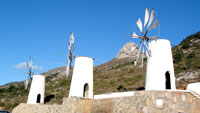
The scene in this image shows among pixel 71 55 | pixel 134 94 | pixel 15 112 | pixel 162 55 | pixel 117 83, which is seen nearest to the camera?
pixel 134 94

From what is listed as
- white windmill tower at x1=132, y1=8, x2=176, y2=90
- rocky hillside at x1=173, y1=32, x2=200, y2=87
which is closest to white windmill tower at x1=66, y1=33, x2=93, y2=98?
white windmill tower at x1=132, y1=8, x2=176, y2=90

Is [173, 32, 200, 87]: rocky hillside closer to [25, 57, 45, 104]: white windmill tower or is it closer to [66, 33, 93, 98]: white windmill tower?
[66, 33, 93, 98]: white windmill tower

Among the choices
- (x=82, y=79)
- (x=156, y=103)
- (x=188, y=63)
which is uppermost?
(x=188, y=63)

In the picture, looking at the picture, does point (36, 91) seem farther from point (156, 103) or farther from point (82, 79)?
point (156, 103)

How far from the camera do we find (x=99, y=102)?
532 inches

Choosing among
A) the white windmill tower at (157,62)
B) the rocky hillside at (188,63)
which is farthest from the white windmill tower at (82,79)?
the rocky hillside at (188,63)

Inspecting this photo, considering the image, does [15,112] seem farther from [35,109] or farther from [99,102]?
[99,102]

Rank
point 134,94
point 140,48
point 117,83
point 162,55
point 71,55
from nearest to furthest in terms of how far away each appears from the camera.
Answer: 1. point 134,94
2. point 162,55
3. point 140,48
4. point 71,55
5. point 117,83

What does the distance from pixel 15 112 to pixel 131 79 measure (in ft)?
47.6

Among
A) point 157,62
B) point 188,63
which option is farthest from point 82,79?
point 188,63

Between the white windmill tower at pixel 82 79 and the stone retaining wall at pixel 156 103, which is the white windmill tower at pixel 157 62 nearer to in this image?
the stone retaining wall at pixel 156 103

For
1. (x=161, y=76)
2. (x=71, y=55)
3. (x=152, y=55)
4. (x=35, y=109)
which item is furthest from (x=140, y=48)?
(x=35, y=109)

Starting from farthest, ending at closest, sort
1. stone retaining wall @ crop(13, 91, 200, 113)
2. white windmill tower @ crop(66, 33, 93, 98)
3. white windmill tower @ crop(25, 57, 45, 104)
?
white windmill tower @ crop(25, 57, 45, 104)
white windmill tower @ crop(66, 33, 93, 98)
stone retaining wall @ crop(13, 91, 200, 113)

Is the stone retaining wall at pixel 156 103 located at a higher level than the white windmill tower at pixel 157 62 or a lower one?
lower
